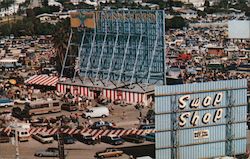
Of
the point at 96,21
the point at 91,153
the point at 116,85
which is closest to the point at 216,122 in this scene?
the point at 91,153

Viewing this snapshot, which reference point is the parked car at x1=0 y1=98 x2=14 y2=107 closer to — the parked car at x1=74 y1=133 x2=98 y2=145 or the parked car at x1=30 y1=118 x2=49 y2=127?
the parked car at x1=30 y1=118 x2=49 y2=127

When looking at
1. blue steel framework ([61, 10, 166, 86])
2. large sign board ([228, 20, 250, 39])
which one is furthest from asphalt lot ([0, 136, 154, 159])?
large sign board ([228, 20, 250, 39])

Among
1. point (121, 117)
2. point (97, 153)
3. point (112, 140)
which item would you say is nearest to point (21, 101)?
point (121, 117)

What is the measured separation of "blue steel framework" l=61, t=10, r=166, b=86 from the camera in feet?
81.0

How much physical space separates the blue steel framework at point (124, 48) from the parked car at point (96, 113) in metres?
3.14

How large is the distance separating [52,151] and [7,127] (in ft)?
10.8

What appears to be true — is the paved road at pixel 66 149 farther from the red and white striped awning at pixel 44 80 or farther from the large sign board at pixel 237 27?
the red and white striped awning at pixel 44 80

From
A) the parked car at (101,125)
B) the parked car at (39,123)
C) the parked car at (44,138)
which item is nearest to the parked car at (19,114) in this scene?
the parked car at (39,123)

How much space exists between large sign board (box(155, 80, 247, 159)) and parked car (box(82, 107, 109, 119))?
9459 millimetres

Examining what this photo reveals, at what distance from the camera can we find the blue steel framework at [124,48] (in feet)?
81.0

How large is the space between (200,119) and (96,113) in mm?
9823

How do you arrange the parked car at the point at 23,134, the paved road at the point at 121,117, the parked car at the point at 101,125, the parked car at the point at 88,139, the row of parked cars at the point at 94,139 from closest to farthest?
1. the row of parked cars at the point at 94,139
2. the parked car at the point at 88,139
3. the parked car at the point at 23,134
4. the parked car at the point at 101,125
5. the paved road at the point at 121,117

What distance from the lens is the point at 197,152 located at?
1262cm

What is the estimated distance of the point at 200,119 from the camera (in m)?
12.5
